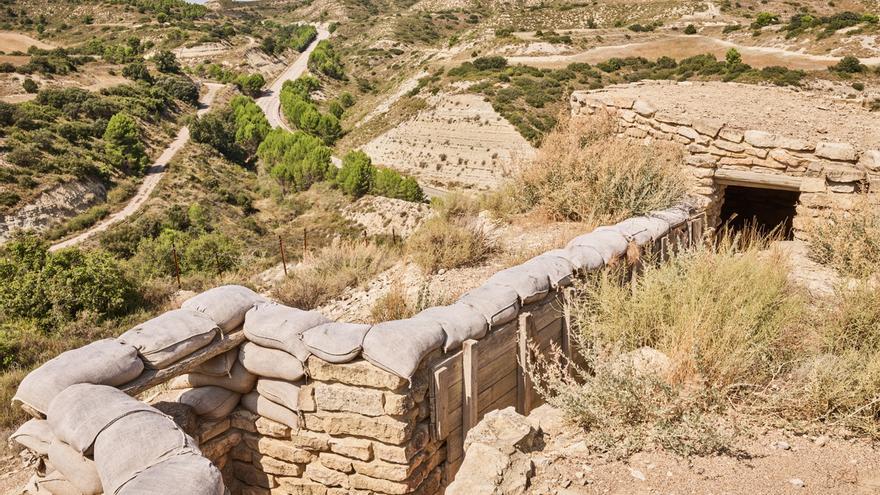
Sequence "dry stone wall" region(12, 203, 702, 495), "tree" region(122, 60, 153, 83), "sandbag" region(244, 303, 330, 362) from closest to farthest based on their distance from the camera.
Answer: "dry stone wall" region(12, 203, 702, 495) → "sandbag" region(244, 303, 330, 362) → "tree" region(122, 60, 153, 83)

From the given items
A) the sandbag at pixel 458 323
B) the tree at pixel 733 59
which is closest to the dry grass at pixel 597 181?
the sandbag at pixel 458 323

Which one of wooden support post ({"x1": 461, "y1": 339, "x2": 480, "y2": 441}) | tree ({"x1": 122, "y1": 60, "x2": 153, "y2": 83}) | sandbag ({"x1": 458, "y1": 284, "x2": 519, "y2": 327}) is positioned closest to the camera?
wooden support post ({"x1": 461, "y1": 339, "x2": 480, "y2": 441})

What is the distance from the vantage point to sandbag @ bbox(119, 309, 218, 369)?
3693 millimetres

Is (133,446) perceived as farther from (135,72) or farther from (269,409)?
(135,72)

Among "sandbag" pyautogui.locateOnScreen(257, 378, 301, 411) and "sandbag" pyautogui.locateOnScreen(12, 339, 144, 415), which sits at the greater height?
"sandbag" pyautogui.locateOnScreen(12, 339, 144, 415)

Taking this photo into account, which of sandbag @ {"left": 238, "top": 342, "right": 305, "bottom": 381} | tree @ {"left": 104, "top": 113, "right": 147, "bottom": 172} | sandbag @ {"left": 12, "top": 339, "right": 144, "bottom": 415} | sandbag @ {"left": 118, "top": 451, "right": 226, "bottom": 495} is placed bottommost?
tree @ {"left": 104, "top": 113, "right": 147, "bottom": 172}

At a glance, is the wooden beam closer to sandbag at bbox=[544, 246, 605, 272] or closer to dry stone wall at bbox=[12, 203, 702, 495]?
sandbag at bbox=[544, 246, 605, 272]

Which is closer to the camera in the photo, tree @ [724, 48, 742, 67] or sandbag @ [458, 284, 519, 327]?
sandbag @ [458, 284, 519, 327]

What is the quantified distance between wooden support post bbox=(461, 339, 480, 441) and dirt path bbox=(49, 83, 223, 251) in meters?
26.5

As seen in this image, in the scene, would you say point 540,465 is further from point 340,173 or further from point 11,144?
point 11,144

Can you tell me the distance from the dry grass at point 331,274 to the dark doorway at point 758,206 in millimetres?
7149

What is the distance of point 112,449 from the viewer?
2.80 meters

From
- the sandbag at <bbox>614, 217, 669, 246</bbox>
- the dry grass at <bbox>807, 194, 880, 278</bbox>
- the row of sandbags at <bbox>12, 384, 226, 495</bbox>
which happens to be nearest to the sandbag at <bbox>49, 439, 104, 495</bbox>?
the row of sandbags at <bbox>12, 384, 226, 495</bbox>

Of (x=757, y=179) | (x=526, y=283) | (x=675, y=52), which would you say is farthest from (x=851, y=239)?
(x=675, y=52)
